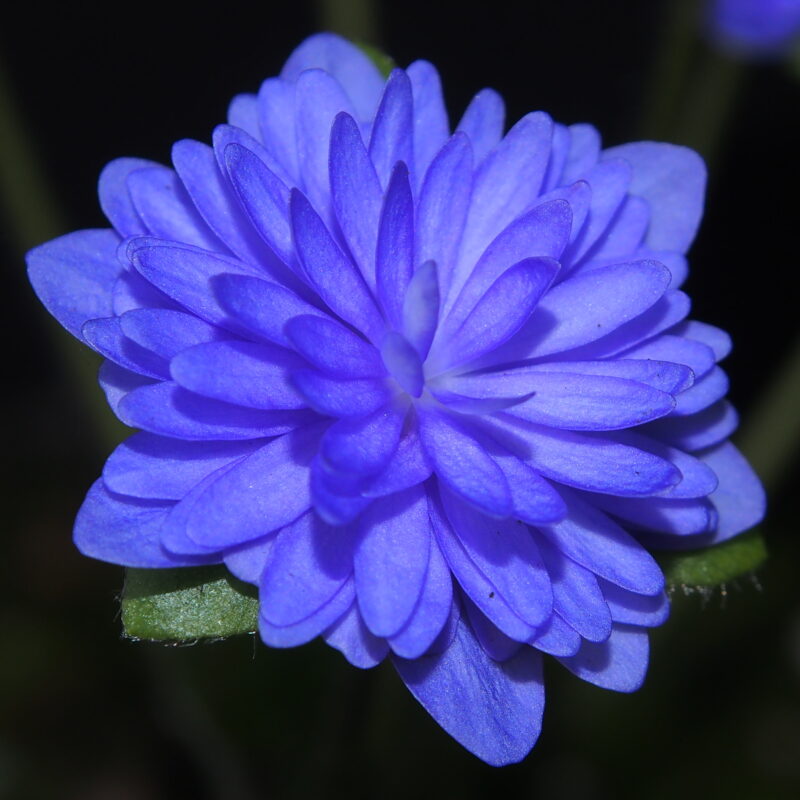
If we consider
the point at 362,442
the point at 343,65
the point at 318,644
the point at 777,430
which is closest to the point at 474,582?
the point at 362,442

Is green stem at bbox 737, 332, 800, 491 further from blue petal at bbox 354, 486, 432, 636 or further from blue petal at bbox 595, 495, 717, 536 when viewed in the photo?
blue petal at bbox 354, 486, 432, 636

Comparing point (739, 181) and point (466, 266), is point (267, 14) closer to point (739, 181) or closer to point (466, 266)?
point (739, 181)

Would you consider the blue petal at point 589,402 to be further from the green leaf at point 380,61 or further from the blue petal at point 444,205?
the green leaf at point 380,61

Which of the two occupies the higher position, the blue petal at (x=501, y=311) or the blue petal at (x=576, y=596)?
the blue petal at (x=501, y=311)

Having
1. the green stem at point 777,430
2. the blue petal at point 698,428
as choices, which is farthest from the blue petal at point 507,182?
the green stem at point 777,430

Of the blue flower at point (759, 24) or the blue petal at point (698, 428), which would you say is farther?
the blue flower at point (759, 24)

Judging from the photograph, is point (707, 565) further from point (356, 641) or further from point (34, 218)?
point (34, 218)

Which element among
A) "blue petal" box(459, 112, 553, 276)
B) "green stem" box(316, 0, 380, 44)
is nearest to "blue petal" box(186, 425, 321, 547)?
"blue petal" box(459, 112, 553, 276)
